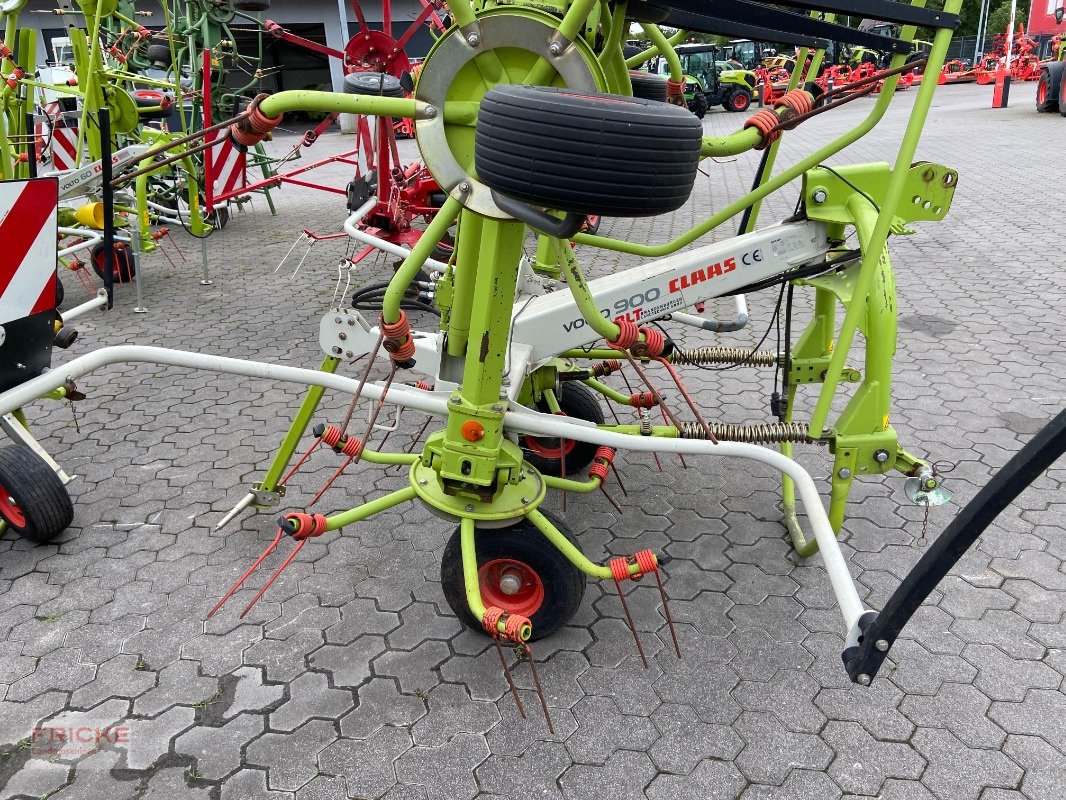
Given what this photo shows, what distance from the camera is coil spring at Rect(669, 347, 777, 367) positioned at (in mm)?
3232

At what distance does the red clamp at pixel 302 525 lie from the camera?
2286mm

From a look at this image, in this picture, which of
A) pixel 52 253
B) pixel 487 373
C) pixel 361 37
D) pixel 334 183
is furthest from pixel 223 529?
pixel 334 183

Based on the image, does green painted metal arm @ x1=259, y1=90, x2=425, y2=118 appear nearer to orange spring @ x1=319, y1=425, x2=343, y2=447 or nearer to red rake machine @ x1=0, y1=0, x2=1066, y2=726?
red rake machine @ x1=0, y1=0, x2=1066, y2=726

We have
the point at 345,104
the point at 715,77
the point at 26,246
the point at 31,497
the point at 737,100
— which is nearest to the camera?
the point at 345,104

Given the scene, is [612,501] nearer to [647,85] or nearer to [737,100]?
[647,85]

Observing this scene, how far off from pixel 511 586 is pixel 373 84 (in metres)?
3.71

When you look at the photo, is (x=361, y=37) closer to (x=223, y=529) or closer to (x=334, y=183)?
(x=223, y=529)

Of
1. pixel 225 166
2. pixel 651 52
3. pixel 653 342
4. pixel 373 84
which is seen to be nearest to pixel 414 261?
pixel 653 342

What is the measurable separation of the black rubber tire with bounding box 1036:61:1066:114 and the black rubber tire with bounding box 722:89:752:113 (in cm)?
749

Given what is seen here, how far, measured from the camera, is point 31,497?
2.98 m

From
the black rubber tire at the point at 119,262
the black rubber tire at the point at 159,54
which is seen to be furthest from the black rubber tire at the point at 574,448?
the black rubber tire at the point at 159,54

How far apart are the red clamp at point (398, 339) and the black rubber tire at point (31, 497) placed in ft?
5.51

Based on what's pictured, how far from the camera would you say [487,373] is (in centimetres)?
232

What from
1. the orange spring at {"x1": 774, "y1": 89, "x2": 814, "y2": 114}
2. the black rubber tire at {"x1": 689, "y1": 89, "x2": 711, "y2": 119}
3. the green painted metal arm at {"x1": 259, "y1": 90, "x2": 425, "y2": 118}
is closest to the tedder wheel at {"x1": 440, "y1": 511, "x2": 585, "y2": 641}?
the green painted metal arm at {"x1": 259, "y1": 90, "x2": 425, "y2": 118}
